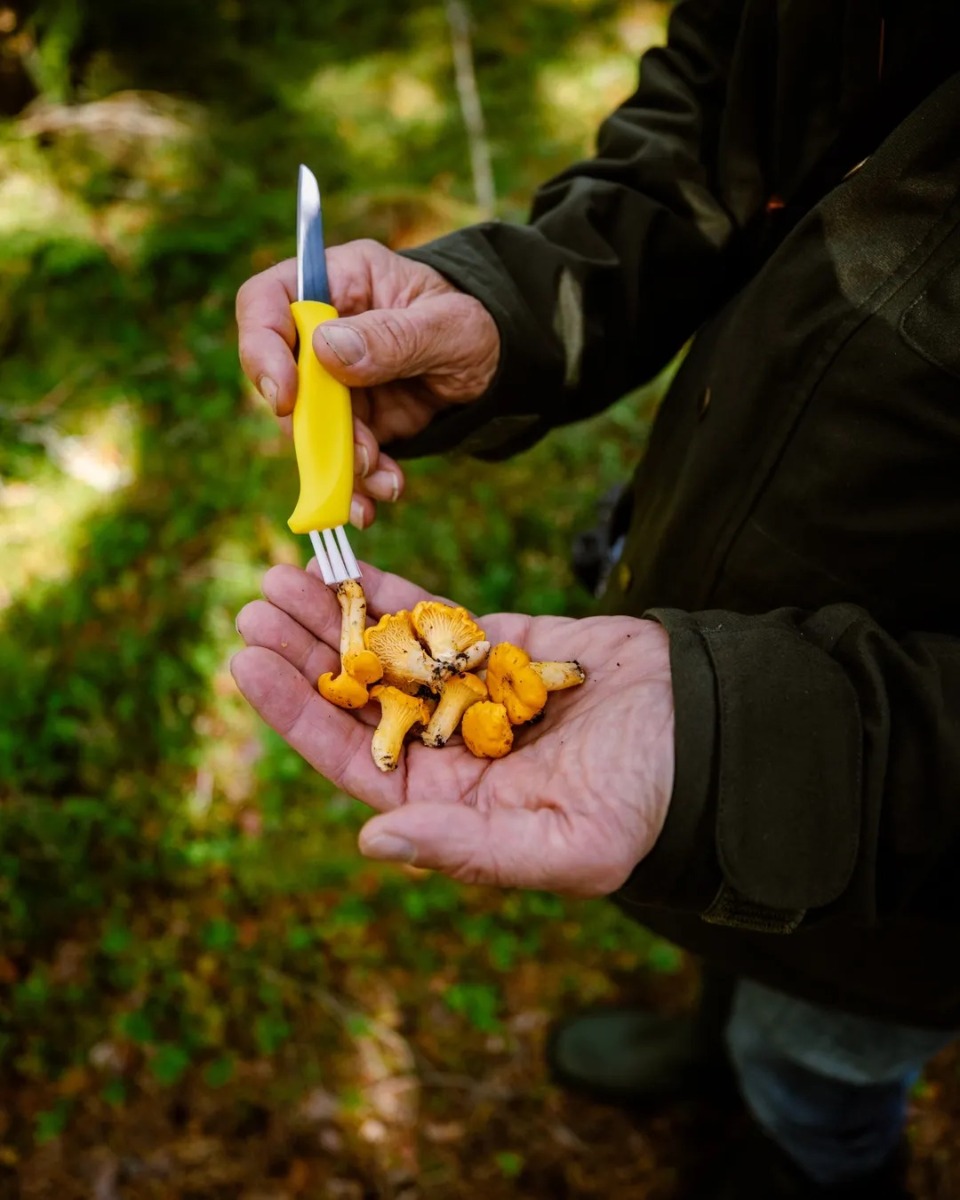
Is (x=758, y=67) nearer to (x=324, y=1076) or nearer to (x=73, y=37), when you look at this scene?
(x=324, y=1076)

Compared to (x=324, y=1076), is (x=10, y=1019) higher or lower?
higher

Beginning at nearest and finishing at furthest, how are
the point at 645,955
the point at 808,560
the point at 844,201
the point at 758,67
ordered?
the point at 844,201 → the point at 808,560 → the point at 758,67 → the point at 645,955

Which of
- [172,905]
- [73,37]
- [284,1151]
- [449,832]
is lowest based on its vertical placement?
[284,1151]

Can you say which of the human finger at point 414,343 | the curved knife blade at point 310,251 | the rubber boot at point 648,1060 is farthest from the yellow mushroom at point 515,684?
the rubber boot at point 648,1060

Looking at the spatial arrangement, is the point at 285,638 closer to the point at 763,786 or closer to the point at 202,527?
the point at 763,786

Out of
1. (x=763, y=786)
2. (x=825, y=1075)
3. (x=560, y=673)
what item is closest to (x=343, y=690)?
(x=560, y=673)

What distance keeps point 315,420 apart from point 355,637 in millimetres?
600

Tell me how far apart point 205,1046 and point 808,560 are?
317 cm

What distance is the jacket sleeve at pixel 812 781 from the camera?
1602 mm

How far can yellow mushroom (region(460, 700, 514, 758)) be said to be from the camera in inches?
81.0

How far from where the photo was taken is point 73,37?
5629mm

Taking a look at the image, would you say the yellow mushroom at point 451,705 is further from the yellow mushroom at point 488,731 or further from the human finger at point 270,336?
the human finger at point 270,336

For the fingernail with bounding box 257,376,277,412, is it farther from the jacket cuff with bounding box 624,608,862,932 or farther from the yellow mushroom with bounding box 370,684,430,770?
the jacket cuff with bounding box 624,608,862,932

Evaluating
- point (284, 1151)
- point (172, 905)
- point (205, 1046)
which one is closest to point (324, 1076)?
point (284, 1151)
